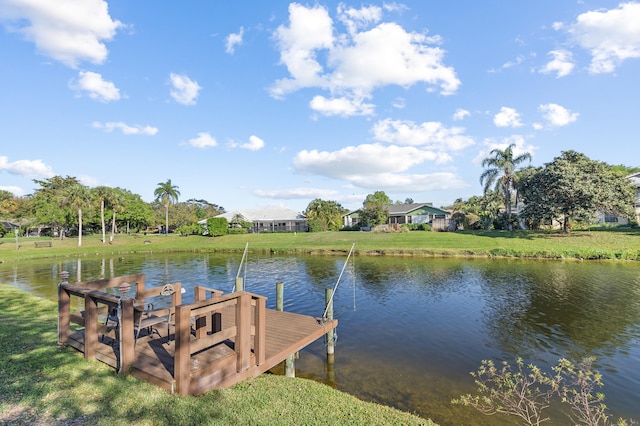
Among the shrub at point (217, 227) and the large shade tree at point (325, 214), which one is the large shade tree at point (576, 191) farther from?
the shrub at point (217, 227)

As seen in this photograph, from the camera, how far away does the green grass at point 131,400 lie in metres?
4.47

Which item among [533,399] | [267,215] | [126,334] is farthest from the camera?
[267,215]

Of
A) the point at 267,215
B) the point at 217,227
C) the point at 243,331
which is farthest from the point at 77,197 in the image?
the point at 243,331

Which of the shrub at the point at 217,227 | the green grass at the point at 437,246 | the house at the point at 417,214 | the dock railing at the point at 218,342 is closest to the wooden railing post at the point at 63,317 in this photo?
the dock railing at the point at 218,342

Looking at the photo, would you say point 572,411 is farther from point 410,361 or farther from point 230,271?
point 230,271

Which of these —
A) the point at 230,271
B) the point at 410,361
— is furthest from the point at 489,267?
the point at 230,271

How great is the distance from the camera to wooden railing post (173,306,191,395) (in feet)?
16.8

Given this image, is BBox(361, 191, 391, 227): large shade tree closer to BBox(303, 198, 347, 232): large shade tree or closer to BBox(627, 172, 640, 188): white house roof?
BBox(303, 198, 347, 232): large shade tree

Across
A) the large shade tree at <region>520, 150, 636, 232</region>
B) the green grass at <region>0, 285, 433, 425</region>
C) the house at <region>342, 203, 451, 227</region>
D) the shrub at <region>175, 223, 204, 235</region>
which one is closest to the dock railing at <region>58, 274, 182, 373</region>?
the green grass at <region>0, 285, 433, 425</region>

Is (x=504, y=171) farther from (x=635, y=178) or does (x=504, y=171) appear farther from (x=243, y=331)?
(x=243, y=331)

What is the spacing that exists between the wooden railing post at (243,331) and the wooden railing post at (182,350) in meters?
0.96

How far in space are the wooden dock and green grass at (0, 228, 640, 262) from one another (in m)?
27.6

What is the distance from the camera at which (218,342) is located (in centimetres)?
591

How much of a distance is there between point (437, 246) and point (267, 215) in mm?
41261
